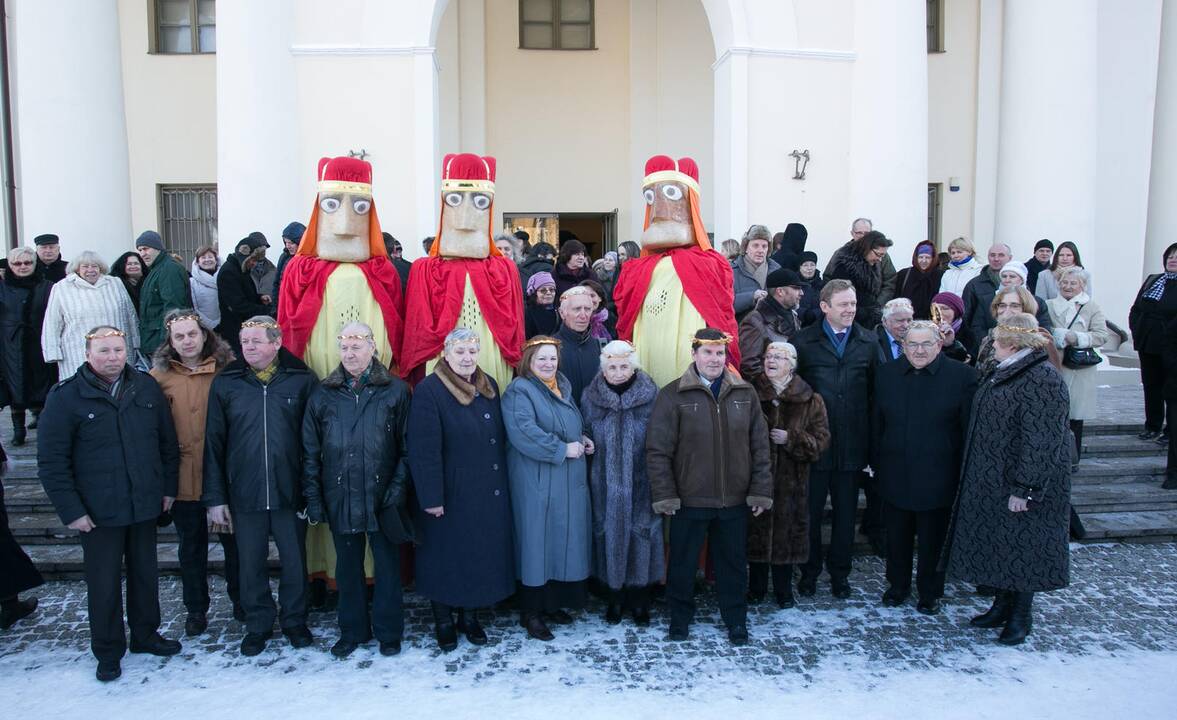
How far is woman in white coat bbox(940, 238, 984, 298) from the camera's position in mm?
7562

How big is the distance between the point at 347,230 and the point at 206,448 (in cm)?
148

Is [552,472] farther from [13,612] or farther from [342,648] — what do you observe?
[13,612]

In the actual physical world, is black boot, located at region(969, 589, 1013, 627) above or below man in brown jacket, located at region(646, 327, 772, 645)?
below

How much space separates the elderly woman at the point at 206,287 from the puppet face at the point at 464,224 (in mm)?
3124

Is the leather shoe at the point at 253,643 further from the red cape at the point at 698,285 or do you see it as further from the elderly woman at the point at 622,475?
the red cape at the point at 698,285

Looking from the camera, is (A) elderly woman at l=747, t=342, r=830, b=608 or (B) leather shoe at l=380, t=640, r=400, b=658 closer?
(B) leather shoe at l=380, t=640, r=400, b=658

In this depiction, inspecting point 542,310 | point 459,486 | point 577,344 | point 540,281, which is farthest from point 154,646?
point 540,281

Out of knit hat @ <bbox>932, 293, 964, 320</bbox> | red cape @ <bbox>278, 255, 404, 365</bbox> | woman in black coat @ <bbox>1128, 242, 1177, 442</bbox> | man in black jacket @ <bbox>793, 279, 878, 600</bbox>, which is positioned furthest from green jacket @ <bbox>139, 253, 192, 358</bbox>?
woman in black coat @ <bbox>1128, 242, 1177, 442</bbox>

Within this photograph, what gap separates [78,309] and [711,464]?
5180 mm

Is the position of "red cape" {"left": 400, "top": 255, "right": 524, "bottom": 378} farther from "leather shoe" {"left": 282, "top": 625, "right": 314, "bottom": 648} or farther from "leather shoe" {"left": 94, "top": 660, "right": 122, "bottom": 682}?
"leather shoe" {"left": 94, "top": 660, "right": 122, "bottom": 682}

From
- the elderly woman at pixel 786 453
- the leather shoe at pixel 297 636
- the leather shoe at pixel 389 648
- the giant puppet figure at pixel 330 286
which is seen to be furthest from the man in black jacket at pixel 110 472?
the elderly woman at pixel 786 453

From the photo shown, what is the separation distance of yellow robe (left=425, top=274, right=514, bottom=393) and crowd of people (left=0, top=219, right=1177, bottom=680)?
44cm

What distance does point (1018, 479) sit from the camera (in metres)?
4.37

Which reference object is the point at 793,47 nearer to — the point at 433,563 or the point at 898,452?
the point at 898,452
